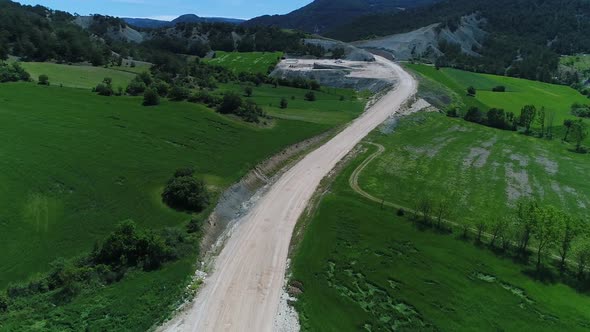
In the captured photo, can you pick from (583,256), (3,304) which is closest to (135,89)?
(3,304)

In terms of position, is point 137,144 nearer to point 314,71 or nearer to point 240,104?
point 240,104

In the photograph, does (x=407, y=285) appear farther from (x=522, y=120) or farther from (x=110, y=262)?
(x=522, y=120)

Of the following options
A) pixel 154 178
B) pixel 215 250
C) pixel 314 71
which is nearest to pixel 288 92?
pixel 314 71

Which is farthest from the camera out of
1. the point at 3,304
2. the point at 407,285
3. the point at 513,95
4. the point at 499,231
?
the point at 513,95

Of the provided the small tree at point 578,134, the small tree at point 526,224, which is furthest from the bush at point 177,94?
the small tree at point 578,134

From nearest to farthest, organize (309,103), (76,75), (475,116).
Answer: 1. (76,75)
2. (475,116)
3. (309,103)

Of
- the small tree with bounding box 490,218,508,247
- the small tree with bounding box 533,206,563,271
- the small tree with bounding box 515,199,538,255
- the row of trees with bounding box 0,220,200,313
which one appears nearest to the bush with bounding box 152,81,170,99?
the row of trees with bounding box 0,220,200,313

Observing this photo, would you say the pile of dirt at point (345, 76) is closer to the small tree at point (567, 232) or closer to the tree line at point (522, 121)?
the tree line at point (522, 121)
